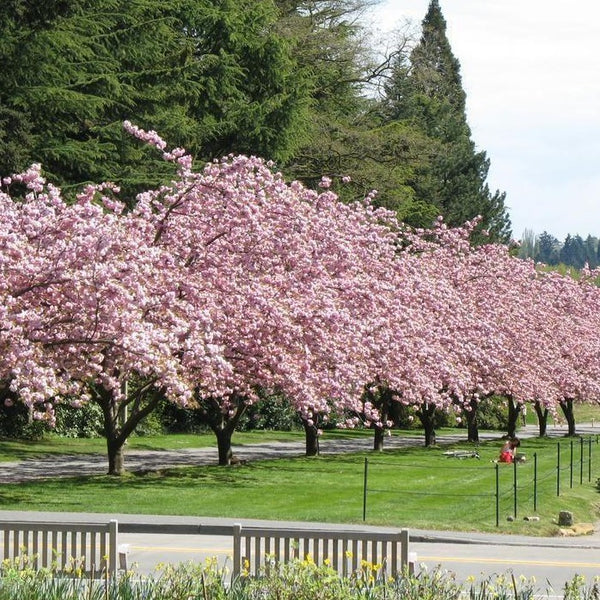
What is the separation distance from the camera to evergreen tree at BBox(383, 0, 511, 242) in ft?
249

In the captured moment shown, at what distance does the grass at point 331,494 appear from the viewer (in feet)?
80.5

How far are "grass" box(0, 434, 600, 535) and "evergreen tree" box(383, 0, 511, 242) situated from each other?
36711 mm

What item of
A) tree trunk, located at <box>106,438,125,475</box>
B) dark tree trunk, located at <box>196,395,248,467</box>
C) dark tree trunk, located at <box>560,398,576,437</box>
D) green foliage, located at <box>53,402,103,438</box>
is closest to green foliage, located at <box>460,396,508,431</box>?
dark tree trunk, located at <box>560,398,576,437</box>

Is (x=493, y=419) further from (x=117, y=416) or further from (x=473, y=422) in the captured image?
(x=117, y=416)

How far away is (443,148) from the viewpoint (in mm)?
76312

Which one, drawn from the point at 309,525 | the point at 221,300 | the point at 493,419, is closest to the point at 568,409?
the point at 493,419

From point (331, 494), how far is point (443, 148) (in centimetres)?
4992

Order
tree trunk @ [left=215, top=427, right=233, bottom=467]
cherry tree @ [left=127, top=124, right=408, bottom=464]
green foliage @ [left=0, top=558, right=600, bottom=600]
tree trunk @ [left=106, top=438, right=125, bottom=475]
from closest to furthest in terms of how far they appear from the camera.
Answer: green foliage @ [left=0, top=558, right=600, bottom=600] → cherry tree @ [left=127, top=124, right=408, bottom=464] → tree trunk @ [left=106, top=438, right=125, bottom=475] → tree trunk @ [left=215, top=427, right=233, bottom=467]

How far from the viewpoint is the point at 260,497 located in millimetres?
27844

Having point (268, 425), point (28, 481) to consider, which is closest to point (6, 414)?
point (28, 481)

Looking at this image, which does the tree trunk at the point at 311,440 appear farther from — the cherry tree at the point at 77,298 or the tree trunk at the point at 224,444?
the cherry tree at the point at 77,298

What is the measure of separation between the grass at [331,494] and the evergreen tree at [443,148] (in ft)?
120

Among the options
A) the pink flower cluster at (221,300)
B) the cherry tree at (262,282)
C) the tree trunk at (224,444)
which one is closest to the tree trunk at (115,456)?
the pink flower cluster at (221,300)

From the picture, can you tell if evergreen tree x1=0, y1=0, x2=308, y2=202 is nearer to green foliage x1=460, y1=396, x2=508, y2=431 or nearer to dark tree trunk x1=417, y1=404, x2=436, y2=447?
dark tree trunk x1=417, y1=404, x2=436, y2=447
